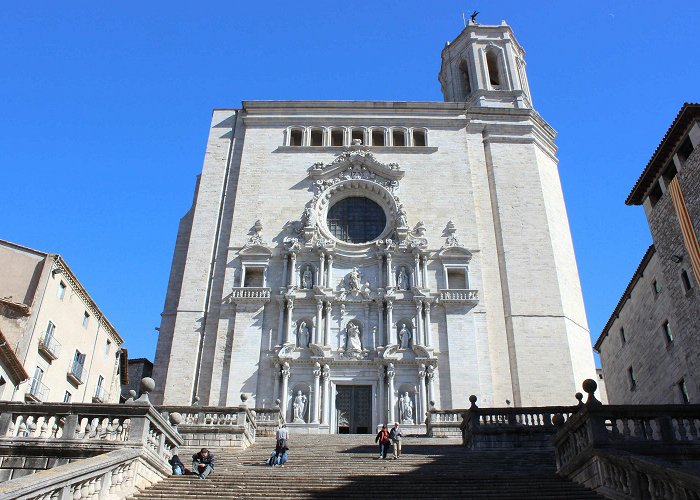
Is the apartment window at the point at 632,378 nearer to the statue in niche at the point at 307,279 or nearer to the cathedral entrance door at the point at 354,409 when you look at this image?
the cathedral entrance door at the point at 354,409

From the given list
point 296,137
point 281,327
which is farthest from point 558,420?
point 296,137

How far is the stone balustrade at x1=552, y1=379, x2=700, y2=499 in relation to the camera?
9375 millimetres

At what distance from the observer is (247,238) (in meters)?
29.2

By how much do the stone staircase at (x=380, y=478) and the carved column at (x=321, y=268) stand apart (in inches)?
452

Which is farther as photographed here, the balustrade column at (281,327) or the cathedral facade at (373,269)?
the balustrade column at (281,327)

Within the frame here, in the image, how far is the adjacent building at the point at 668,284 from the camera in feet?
70.0

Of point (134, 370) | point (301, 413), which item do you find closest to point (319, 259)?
point (301, 413)

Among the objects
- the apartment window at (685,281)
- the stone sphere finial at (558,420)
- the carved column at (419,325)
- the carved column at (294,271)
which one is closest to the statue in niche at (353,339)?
the carved column at (419,325)

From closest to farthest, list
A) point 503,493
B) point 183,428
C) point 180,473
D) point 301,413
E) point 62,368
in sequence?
point 503,493
point 180,473
point 183,428
point 301,413
point 62,368

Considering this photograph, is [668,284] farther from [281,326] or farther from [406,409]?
[281,326]

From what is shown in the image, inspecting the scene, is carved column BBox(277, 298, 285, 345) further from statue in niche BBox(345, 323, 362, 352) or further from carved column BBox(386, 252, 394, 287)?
carved column BBox(386, 252, 394, 287)

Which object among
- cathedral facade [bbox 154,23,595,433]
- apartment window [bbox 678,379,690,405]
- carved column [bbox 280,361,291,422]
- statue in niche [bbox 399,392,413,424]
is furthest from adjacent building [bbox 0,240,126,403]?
apartment window [bbox 678,379,690,405]

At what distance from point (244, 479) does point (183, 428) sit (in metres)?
6.76

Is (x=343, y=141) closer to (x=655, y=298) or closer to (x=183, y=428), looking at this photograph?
(x=655, y=298)
